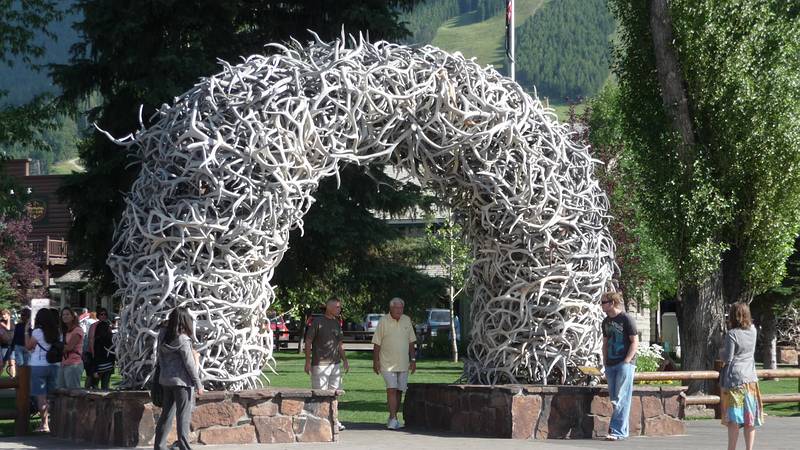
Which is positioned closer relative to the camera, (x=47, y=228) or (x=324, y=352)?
(x=324, y=352)

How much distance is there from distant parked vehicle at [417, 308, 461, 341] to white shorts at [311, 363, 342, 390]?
28875mm

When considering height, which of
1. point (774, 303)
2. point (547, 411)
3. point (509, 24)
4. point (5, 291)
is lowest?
point (547, 411)

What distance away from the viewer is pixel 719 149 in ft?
64.8

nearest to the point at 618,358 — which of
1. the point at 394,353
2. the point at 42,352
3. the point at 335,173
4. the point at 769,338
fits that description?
the point at 394,353

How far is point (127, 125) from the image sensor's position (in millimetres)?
20969

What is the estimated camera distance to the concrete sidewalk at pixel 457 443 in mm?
11828

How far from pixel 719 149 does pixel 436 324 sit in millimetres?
31106

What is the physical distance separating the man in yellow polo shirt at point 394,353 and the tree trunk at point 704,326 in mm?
7453

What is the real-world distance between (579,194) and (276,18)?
10.2m

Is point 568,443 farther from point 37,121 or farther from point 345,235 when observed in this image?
point 37,121

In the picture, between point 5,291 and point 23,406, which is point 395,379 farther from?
point 5,291

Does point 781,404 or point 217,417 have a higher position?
point 217,417

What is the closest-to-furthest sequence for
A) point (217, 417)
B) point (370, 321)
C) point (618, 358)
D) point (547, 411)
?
point (217, 417), point (618, 358), point (547, 411), point (370, 321)

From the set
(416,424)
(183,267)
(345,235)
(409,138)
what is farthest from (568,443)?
(345,235)
